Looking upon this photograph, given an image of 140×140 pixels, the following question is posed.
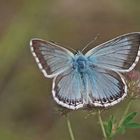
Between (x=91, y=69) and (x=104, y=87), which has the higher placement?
(x=91, y=69)

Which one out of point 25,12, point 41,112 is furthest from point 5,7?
point 41,112

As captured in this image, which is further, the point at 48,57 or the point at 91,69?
the point at 91,69

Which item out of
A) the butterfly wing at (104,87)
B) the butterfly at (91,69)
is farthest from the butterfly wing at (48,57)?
the butterfly wing at (104,87)

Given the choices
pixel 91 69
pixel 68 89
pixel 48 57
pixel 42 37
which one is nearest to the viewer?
pixel 68 89

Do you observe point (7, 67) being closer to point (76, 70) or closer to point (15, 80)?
point (15, 80)

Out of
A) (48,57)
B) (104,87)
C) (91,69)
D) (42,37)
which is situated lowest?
(104,87)

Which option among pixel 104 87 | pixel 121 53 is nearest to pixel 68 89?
pixel 104 87

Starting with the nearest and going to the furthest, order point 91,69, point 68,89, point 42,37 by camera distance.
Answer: point 68,89 → point 91,69 → point 42,37

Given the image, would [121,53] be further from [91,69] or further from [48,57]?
[48,57]
